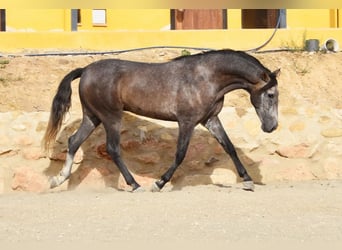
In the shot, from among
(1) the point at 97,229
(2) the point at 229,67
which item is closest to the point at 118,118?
(2) the point at 229,67

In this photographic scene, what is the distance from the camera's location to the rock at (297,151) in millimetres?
11438

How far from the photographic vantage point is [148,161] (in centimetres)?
1120

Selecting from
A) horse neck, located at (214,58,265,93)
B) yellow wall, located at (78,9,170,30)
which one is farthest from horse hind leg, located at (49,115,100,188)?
yellow wall, located at (78,9,170,30)

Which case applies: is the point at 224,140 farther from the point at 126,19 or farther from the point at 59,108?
the point at 126,19

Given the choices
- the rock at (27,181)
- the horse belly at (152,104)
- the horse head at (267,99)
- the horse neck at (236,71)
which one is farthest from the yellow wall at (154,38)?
the horse head at (267,99)

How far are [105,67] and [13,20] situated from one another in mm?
6919

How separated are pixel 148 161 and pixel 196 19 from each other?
841 cm

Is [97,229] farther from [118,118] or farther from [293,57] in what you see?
[293,57]

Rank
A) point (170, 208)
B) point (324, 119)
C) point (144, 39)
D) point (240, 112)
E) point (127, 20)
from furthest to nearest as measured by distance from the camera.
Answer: point (127, 20) → point (144, 39) → point (324, 119) → point (240, 112) → point (170, 208)

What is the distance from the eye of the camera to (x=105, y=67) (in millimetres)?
10695

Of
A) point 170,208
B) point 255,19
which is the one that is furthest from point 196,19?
point 170,208

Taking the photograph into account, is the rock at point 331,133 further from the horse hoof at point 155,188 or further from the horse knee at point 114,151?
the horse knee at point 114,151

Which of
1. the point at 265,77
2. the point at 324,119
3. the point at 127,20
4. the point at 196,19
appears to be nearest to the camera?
the point at 265,77

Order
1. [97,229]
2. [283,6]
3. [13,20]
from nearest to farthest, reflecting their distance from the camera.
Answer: [97,229] < [283,6] < [13,20]
